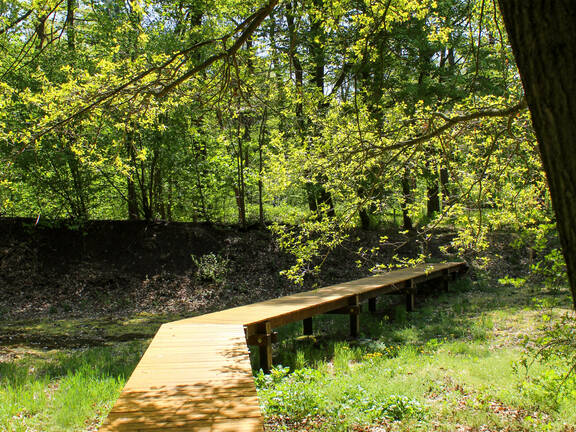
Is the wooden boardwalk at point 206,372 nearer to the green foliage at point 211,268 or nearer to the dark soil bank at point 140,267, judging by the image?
the dark soil bank at point 140,267

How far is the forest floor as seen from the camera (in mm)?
3787

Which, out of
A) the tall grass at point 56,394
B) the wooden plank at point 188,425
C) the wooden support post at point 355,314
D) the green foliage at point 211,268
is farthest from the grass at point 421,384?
the green foliage at point 211,268

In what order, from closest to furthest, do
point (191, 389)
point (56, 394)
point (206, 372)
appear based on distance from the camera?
point (191, 389) → point (206, 372) → point (56, 394)

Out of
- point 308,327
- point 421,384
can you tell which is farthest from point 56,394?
point 308,327

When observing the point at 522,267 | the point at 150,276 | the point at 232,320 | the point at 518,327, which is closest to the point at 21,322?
the point at 150,276

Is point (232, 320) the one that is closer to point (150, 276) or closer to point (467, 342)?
point (467, 342)

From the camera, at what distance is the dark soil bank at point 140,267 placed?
34.4 ft

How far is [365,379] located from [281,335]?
318 cm

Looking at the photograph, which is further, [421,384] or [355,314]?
[355,314]

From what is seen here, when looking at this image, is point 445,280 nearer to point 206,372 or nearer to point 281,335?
point 281,335

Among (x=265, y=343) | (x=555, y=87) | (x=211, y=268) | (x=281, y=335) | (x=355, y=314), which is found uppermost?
(x=555, y=87)

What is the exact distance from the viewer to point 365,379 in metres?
4.72

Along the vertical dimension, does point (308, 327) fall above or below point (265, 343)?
below

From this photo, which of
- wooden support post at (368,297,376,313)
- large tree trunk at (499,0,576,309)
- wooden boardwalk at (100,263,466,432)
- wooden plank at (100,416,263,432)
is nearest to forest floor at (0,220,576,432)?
wooden support post at (368,297,376,313)
